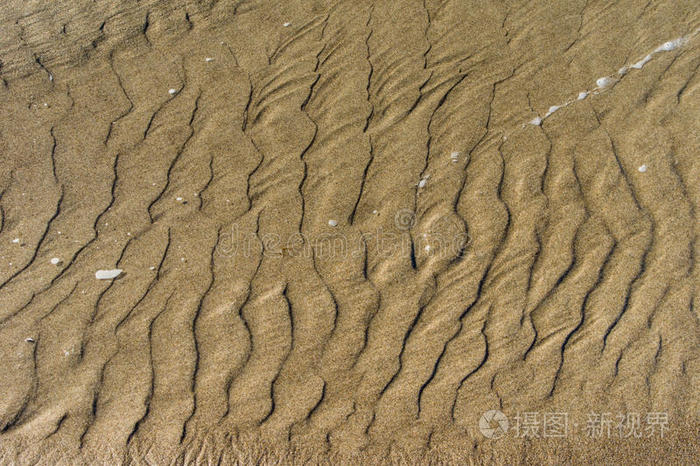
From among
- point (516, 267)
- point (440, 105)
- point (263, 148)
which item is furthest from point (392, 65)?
point (516, 267)

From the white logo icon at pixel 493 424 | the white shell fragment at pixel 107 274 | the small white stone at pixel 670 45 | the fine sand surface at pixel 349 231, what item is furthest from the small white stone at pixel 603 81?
the white shell fragment at pixel 107 274

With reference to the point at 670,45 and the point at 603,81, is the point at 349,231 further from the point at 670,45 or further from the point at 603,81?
the point at 670,45

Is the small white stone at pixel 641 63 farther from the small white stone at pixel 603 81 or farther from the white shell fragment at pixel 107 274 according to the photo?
the white shell fragment at pixel 107 274

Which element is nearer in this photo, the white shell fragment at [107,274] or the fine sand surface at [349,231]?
the fine sand surface at [349,231]

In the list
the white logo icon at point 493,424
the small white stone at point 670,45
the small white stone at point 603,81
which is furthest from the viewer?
the small white stone at point 670,45

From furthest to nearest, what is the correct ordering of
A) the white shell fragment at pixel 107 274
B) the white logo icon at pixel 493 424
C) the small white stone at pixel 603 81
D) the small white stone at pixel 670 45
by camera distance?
the small white stone at pixel 670 45
the small white stone at pixel 603 81
the white shell fragment at pixel 107 274
the white logo icon at pixel 493 424

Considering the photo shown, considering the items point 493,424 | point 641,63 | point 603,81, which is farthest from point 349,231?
point 641,63

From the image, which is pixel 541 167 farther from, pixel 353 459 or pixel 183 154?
pixel 183 154
